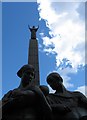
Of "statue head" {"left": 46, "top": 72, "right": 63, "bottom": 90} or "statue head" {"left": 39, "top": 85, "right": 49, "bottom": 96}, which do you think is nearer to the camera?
"statue head" {"left": 39, "top": 85, "right": 49, "bottom": 96}

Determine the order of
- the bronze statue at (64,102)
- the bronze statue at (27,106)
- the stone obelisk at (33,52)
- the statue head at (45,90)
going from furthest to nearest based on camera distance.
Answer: the stone obelisk at (33,52), the statue head at (45,90), the bronze statue at (64,102), the bronze statue at (27,106)

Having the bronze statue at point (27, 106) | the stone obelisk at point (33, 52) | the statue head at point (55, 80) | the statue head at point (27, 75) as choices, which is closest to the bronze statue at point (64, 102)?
the statue head at point (55, 80)

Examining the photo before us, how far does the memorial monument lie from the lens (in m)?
4.58

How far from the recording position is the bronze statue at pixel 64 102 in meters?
4.70

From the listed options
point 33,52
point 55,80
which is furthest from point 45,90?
point 33,52

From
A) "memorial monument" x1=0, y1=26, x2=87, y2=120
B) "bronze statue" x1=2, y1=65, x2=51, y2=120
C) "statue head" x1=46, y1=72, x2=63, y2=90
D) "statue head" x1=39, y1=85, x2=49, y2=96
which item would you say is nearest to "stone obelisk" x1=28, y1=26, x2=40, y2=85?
"statue head" x1=46, y1=72, x2=63, y2=90

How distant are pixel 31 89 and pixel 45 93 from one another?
0.80 feet

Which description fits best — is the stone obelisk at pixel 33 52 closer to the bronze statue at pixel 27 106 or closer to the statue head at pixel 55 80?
the statue head at pixel 55 80

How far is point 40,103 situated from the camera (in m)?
4.59

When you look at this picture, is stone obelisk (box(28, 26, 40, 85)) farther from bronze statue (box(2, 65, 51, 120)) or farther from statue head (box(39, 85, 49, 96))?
bronze statue (box(2, 65, 51, 120))

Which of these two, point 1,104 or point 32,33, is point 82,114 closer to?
point 1,104

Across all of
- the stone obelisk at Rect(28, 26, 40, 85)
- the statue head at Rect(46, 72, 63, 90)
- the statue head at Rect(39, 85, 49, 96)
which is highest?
the stone obelisk at Rect(28, 26, 40, 85)

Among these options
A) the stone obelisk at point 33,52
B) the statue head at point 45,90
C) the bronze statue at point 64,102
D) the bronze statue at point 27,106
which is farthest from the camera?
the stone obelisk at point 33,52

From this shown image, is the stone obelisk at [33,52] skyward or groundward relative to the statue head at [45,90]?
skyward
